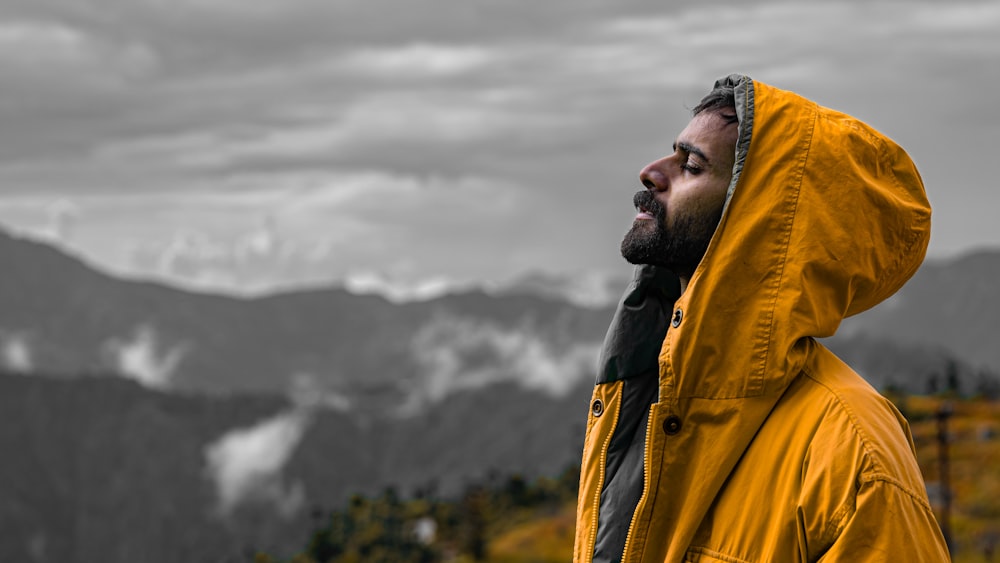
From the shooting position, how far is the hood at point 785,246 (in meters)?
3.37

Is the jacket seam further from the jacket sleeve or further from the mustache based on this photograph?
the mustache

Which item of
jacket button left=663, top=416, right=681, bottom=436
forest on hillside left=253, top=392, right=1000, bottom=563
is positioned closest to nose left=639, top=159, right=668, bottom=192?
jacket button left=663, top=416, right=681, bottom=436

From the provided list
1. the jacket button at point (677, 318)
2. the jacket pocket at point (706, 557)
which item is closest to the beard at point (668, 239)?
the jacket button at point (677, 318)

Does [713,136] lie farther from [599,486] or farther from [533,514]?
[533,514]

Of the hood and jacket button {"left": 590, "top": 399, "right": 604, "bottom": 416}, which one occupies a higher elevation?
→ the hood

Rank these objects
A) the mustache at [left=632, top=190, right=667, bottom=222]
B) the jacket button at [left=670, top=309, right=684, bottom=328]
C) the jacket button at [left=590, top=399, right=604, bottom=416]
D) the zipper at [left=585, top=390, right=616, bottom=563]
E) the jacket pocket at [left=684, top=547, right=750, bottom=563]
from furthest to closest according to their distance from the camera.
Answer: the jacket button at [left=590, top=399, right=604, bottom=416] < the zipper at [left=585, top=390, right=616, bottom=563] < the mustache at [left=632, top=190, right=667, bottom=222] < the jacket button at [left=670, top=309, right=684, bottom=328] < the jacket pocket at [left=684, top=547, right=750, bottom=563]

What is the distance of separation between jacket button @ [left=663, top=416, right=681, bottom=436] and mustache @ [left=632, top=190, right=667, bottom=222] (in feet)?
2.28

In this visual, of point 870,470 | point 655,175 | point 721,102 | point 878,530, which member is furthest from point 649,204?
point 878,530

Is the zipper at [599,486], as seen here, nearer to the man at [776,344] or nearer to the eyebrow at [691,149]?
the man at [776,344]

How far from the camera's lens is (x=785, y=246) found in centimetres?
339

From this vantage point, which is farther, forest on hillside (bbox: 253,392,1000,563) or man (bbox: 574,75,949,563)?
forest on hillside (bbox: 253,392,1000,563)

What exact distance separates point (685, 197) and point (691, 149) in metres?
0.17

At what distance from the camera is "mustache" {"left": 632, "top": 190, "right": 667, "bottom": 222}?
3777 millimetres

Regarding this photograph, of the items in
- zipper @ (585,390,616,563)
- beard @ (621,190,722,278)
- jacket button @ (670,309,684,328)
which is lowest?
zipper @ (585,390,616,563)
